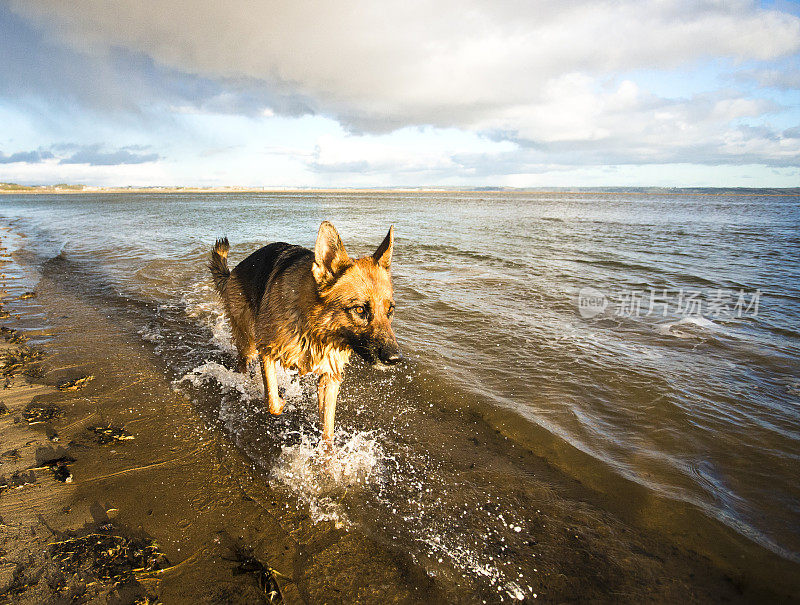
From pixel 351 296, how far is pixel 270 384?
5.42 feet

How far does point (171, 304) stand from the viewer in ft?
27.1

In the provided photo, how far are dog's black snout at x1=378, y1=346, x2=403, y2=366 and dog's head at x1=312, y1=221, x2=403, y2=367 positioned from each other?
97mm

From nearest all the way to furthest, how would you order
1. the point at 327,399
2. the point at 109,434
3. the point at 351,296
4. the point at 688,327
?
the point at 351,296 < the point at 109,434 < the point at 327,399 < the point at 688,327

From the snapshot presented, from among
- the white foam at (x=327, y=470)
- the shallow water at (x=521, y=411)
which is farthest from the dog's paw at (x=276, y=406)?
the white foam at (x=327, y=470)

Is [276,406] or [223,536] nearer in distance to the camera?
[223,536]

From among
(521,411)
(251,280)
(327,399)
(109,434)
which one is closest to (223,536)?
(327,399)

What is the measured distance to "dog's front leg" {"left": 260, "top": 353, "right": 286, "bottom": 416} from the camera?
420 centimetres

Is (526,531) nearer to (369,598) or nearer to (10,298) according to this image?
(369,598)

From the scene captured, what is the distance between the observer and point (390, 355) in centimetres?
326

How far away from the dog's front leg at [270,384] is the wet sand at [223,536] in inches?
26.4

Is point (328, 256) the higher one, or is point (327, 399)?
point (328, 256)

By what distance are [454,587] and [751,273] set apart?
1514cm

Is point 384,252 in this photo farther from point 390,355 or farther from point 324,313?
point 390,355

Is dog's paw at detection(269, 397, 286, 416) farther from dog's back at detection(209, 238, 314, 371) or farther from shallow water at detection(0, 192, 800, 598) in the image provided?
dog's back at detection(209, 238, 314, 371)
